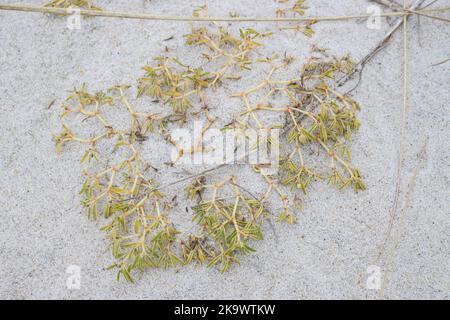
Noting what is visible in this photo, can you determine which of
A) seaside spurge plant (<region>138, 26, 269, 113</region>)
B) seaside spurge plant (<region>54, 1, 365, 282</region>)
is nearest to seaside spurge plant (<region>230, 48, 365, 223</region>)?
seaside spurge plant (<region>54, 1, 365, 282</region>)

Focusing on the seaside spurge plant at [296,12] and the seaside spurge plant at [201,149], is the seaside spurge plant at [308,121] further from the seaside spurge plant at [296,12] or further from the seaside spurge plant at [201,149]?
the seaside spurge plant at [296,12]

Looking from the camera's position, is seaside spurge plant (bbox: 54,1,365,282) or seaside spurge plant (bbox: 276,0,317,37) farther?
seaside spurge plant (bbox: 276,0,317,37)

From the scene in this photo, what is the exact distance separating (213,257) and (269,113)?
604mm

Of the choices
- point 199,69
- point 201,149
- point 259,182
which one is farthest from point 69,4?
point 259,182

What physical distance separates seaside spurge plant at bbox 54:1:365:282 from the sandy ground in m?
0.06

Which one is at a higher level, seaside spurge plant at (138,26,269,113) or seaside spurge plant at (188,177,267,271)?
seaside spurge plant at (138,26,269,113)

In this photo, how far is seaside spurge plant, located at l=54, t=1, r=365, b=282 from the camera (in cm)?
187

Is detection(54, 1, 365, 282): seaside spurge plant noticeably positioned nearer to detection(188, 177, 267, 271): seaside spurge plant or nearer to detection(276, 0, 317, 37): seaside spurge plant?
detection(188, 177, 267, 271): seaside spurge plant

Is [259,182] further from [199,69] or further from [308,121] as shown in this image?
[199,69]

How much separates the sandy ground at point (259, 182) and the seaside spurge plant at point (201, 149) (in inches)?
2.2

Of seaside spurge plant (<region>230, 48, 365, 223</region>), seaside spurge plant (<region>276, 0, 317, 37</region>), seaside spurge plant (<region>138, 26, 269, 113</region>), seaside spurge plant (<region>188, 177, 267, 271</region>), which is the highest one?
seaside spurge plant (<region>276, 0, 317, 37</region>)

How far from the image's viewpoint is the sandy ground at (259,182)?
1878 millimetres

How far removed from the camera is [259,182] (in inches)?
77.6

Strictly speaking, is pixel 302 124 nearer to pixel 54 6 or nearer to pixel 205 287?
pixel 205 287
